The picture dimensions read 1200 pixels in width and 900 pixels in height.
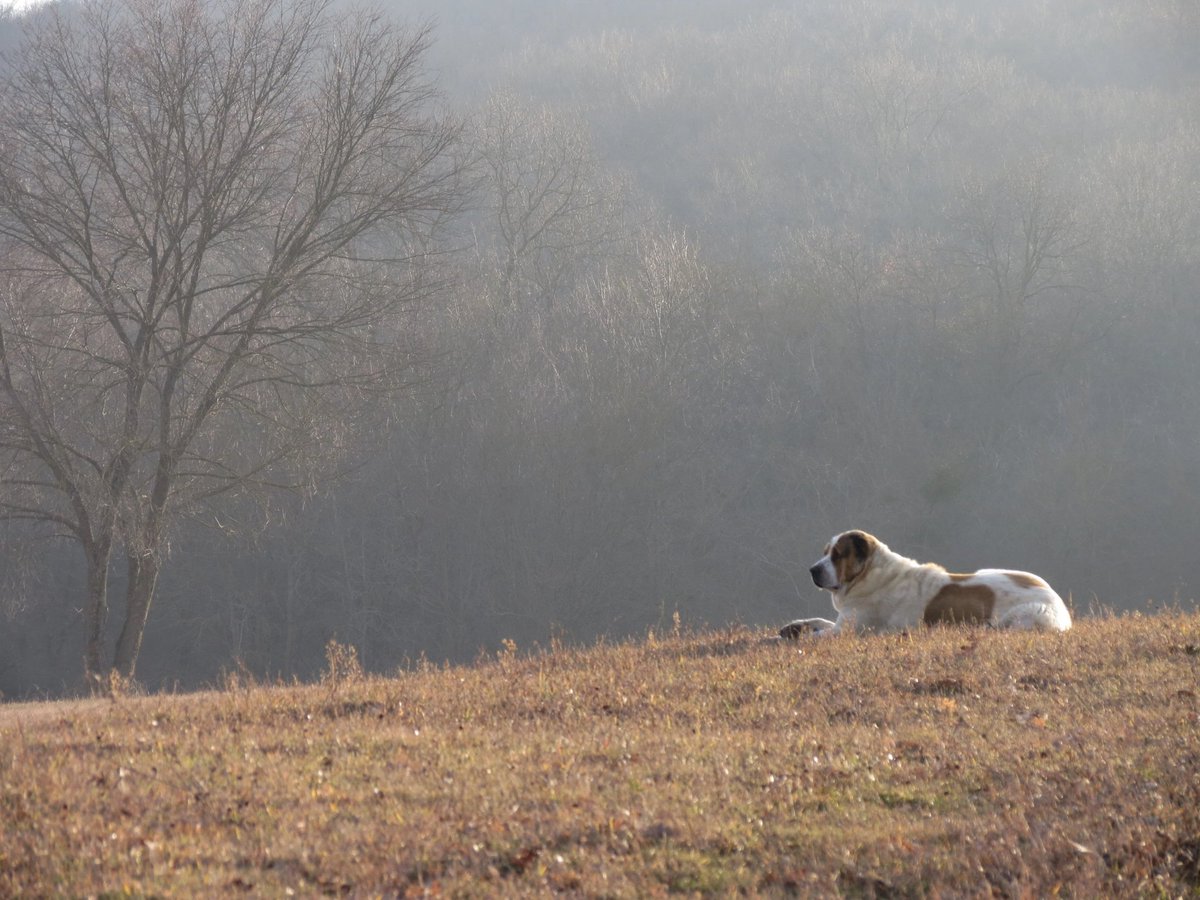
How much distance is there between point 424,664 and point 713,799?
575cm

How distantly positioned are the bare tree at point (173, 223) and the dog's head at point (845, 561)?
9.67 meters

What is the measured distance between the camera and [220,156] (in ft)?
60.5

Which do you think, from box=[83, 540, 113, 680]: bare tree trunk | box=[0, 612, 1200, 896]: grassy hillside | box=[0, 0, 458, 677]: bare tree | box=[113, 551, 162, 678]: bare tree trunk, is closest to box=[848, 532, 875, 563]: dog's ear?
box=[0, 612, 1200, 896]: grassy hillside

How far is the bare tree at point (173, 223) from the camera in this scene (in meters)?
17.4

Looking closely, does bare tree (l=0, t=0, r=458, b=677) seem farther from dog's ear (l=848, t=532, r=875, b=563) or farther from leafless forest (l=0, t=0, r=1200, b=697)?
dog's ear (l=848, t=532, r=875, b=563)

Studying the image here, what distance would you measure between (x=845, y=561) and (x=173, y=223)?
1187 cm

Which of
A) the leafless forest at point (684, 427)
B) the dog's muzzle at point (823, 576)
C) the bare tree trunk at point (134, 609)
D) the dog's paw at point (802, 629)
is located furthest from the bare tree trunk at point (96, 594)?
the dog's muzzle at point (823, 576)

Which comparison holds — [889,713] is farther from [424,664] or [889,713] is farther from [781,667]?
[424,664]

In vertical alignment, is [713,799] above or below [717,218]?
below

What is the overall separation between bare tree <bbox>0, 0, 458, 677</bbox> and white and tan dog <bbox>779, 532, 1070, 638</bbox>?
384 inches

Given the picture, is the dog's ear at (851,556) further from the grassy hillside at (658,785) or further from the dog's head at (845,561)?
the grassy hillside at (658,785)

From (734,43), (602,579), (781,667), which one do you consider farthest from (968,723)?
(734,43)

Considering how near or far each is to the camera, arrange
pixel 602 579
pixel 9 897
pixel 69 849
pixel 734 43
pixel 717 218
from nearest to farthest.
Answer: pixel 9 897, pixel 69 849, pixel 602 579, pixel 717 218, pixel 734 43

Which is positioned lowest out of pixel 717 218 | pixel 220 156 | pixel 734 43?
pixel 220 156
